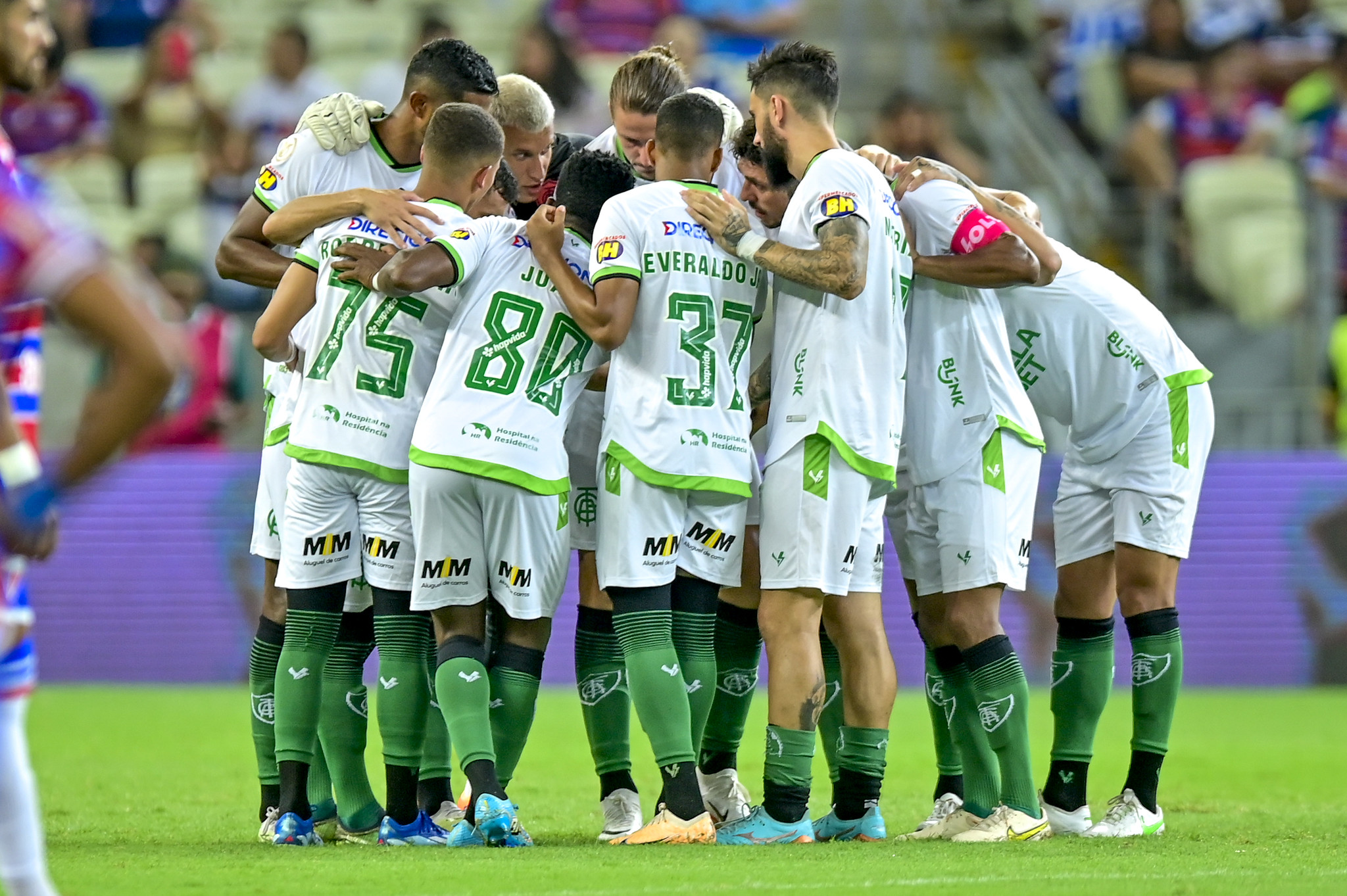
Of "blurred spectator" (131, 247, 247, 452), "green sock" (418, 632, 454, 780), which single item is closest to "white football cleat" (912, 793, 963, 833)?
"green sock" (418, 632, 454, 780)

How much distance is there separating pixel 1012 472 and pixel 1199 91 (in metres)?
11.3

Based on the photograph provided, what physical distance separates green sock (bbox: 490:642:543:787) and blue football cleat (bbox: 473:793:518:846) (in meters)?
0.34

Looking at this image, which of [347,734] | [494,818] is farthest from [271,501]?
[494,818]

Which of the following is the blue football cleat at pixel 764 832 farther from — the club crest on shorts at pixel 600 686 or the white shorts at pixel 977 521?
the white shorts at pixel 977 521

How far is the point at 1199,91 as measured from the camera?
54.8 feet

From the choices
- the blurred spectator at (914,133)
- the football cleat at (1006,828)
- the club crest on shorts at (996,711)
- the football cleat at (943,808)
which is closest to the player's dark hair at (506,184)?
the club crest on shorts at (996,711)

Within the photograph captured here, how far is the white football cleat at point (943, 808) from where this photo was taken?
657 centimetres

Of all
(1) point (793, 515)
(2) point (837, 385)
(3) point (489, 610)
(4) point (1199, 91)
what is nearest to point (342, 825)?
(3) point (489, 610)

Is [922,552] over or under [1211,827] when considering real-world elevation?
over

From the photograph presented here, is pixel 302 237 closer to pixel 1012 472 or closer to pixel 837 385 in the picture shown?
pixel 837 385

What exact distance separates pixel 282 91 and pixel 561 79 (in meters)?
2.94

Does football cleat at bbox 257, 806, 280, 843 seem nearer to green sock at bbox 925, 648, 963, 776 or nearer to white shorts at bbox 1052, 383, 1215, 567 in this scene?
green sock at bbox 925, 648, 963, 776

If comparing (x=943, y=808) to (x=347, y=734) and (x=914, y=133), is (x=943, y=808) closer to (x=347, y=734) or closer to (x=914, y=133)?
(x=347, y=734)

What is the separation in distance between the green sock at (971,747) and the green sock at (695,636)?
3.18ft
